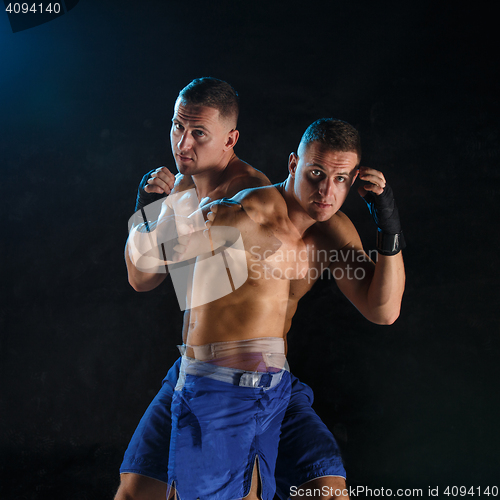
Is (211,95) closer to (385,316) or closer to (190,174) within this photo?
(190,174)

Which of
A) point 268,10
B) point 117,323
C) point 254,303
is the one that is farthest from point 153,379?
point 268,10

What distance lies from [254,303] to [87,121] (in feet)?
4.66

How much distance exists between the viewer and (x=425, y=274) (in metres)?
2.38

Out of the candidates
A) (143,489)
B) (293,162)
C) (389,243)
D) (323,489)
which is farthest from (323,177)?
(143,489)

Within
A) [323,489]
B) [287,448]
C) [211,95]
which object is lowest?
[323,489]

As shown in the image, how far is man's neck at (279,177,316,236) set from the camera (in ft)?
5.48

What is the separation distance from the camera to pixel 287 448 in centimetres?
173

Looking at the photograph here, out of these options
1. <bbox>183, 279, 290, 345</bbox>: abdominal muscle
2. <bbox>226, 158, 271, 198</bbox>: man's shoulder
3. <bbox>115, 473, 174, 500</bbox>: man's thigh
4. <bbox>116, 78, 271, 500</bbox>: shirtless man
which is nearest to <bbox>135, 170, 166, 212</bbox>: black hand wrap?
<bbox>116, 78, 271, 500</bbox>: shirtless man

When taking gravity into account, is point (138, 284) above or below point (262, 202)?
below

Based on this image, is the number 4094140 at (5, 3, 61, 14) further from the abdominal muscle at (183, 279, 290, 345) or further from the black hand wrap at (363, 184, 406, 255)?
the black hand wrap at (363, 184, 406, 255)

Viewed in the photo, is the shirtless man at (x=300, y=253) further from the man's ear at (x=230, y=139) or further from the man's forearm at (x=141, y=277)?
the man's ear at (x=230, y=139)

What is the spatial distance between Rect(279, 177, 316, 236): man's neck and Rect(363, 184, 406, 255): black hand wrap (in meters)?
0.23

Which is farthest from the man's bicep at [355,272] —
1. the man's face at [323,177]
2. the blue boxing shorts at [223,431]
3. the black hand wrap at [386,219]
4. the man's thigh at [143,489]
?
the man's thigh at [143,489]

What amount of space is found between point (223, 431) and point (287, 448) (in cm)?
28
